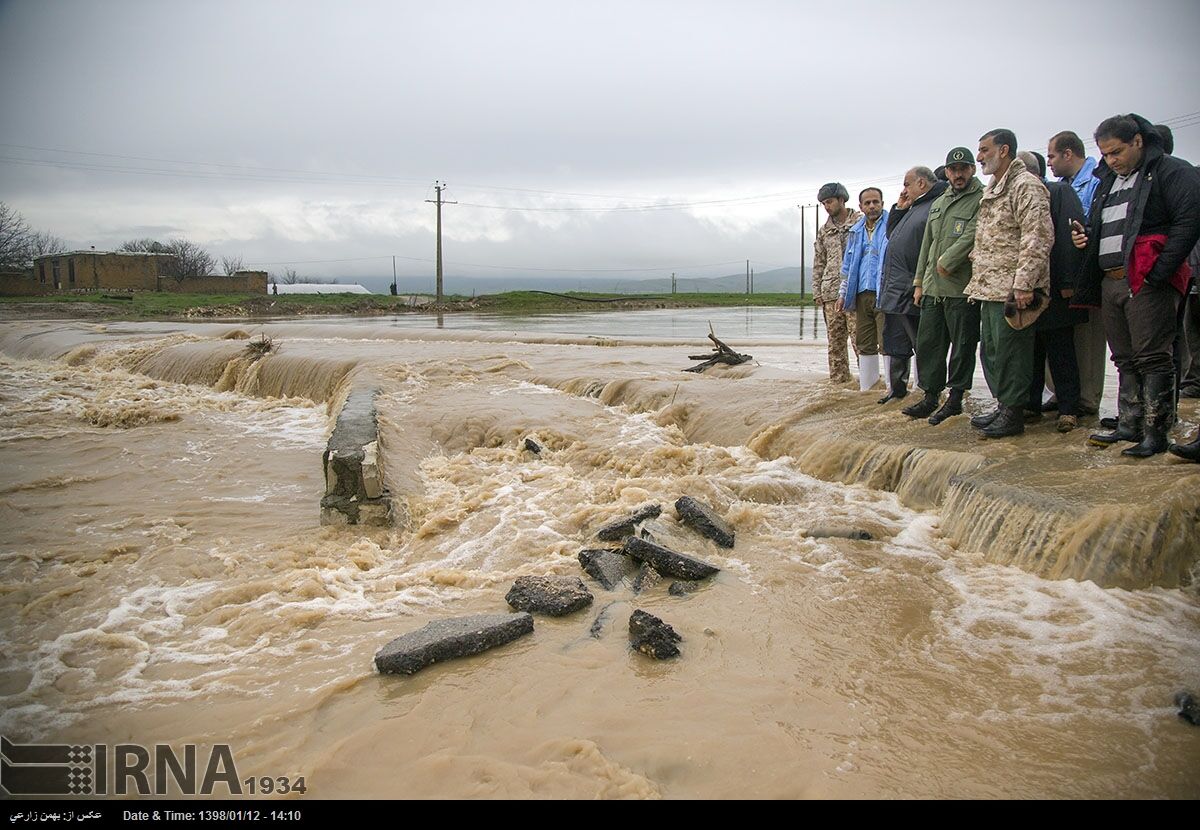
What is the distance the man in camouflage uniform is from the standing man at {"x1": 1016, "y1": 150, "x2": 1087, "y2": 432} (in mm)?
2340

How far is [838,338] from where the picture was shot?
9516 millimetres

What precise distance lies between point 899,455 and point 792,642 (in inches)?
120

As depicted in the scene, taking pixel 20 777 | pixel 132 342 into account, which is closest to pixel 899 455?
pixel 20 777

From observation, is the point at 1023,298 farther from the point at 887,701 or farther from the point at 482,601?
the point at 482,601

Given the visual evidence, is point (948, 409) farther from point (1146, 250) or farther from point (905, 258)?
point (1146, 250)

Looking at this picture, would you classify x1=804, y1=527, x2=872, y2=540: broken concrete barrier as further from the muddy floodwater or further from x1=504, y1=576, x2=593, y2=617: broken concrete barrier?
x1=504, y1=576, x2=593, y2=617: broken concrete barrier

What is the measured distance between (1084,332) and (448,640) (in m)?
5.86

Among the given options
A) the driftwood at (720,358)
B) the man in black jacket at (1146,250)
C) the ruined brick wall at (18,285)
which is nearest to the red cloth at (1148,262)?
the man in black jacket at (1146,250)

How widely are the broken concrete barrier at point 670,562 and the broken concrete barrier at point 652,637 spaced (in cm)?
96

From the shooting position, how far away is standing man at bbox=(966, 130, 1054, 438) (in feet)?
18.2

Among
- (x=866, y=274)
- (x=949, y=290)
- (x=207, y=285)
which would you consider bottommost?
(x=949, y=290)

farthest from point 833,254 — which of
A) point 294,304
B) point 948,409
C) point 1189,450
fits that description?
point 294,304

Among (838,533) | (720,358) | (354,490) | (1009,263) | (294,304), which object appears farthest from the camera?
(294,304)
